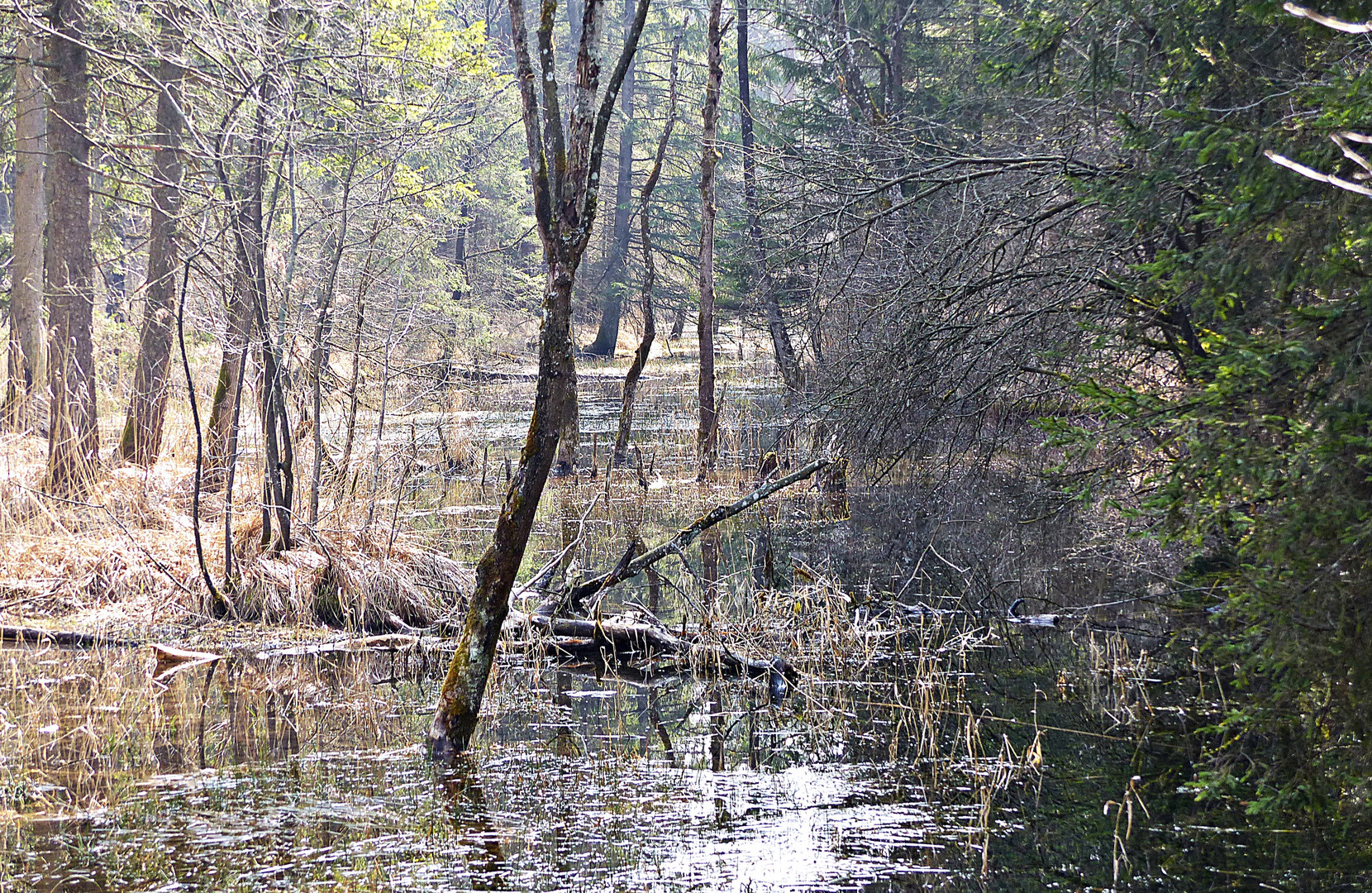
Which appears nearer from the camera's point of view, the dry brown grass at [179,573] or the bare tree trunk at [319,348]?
the dry brown grass at [179,573]

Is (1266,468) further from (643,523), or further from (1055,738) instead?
(643,523)

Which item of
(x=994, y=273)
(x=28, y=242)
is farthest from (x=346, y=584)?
(x=28, y=242)

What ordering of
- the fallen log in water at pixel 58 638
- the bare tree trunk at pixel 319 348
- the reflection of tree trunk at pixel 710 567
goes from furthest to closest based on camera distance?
the bare tree trunk at pixel 319 348
the reflection of tree trunk at pixel 710 567
the fallen log in water at pixel 58 638

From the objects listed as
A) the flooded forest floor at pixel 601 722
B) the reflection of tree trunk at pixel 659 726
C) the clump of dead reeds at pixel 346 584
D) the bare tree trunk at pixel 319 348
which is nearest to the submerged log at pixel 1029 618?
the flooded forest floor at pixel 601 722

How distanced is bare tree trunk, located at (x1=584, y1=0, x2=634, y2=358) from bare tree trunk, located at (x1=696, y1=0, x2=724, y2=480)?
18.3 metres

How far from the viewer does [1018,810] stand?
5355mm

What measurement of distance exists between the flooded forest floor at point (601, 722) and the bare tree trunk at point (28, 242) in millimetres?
1251

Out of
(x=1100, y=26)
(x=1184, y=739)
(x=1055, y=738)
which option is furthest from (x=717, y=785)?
(x=1100, y=26)

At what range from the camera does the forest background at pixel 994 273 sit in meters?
4.93

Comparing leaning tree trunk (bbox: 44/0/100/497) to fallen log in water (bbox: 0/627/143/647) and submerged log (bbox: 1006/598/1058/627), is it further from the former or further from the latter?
submerged log (bbox: 1006/598/1058/627)

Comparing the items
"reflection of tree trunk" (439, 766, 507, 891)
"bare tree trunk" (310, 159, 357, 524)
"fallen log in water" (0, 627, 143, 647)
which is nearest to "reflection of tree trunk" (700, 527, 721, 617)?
"reflection of tree trunk" (439, 766, 507, 891)

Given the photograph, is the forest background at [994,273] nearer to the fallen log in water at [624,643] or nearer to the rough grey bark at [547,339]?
the fallen log in water at [624,643]

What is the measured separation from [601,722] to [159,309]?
8173mm

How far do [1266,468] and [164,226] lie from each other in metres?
12.6
